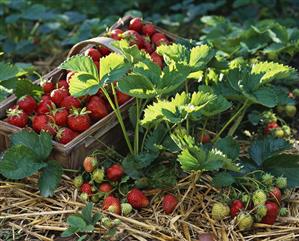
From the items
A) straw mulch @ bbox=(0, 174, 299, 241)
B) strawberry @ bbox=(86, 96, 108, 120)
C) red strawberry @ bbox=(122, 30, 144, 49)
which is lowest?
straw mulch @ bbox=(0, 174, 299, 241)

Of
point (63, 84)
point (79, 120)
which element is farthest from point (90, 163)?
point (63, 84)

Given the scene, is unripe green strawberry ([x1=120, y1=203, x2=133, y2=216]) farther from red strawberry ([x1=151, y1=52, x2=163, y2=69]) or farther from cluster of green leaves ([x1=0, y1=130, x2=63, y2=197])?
red strawberry ([x1=151, y1=52, x2=163, y2=69])

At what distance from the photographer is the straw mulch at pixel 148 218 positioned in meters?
2.22

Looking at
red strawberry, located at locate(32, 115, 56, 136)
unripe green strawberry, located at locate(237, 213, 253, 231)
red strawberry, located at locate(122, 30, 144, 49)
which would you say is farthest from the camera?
red strawberry, located at locate(122, 30, 144, 49)

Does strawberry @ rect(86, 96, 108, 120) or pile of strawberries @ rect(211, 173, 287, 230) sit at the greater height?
strawberry @ rect(86, 96, 108, 120)

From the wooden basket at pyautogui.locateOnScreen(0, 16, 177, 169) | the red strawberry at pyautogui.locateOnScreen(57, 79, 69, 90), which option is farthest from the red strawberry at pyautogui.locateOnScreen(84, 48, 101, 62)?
the red strawberry at pyautogui.locateOnScreen(57, 79, 69, 90)

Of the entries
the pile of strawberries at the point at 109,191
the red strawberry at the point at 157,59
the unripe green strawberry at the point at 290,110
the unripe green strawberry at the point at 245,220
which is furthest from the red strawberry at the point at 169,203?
the unripe green strawberry at the point at 290,110

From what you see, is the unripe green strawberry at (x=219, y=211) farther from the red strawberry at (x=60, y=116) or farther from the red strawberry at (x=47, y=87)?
the red strawberry at (x=47, y=87)

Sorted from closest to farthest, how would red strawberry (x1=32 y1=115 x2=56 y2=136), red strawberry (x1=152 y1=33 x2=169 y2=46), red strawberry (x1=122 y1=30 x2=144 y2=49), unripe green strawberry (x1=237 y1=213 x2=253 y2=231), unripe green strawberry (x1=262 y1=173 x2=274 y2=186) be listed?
unripe green strawberry (x1=237 y1=213 x2=253 y2=231) < unripe green strawberry (x1=262 y1=173 x2=274 y2=186) < red strawberry (x1=32 y1=115 x2=56 y2=136) < red strawberry (x1=122 y1=30 x2=144 y2=49) < red strawberry (x1=152 y1=33 x2=169 y2=46)

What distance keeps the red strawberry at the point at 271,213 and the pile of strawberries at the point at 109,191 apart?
1.01ft

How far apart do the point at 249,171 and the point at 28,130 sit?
799 millimetres

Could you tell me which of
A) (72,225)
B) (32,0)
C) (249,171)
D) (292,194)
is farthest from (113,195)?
(32,0)

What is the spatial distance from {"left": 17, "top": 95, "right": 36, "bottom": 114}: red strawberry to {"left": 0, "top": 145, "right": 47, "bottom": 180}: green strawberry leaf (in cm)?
22

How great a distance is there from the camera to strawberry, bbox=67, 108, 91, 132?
2.40m
